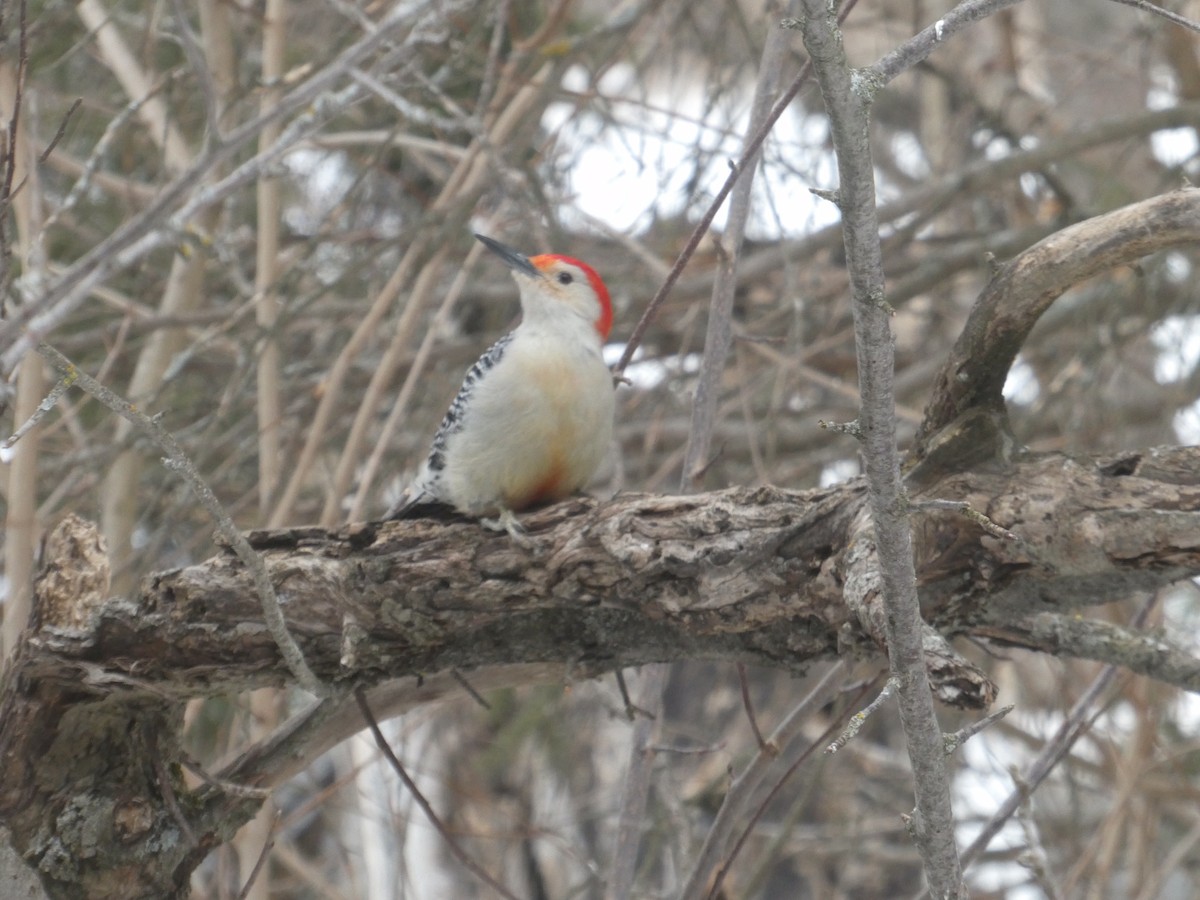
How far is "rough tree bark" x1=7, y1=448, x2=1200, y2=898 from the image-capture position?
2311 mm

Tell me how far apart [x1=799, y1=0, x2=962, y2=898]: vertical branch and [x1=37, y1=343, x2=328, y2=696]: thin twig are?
1.08m

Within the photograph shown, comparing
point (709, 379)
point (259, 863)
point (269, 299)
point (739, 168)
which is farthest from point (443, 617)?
point (269, 299)

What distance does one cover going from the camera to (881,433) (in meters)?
1.66

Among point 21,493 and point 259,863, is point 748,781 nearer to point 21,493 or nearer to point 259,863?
point 259,863

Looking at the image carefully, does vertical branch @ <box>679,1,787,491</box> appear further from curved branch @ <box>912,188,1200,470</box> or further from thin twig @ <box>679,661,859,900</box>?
curved branch @ <box>912,188,1200,470</box>

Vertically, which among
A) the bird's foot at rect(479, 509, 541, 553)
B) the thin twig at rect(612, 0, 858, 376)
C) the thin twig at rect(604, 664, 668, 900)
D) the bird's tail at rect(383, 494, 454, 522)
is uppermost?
the thin twig at rect(612, 0, 858, 376)

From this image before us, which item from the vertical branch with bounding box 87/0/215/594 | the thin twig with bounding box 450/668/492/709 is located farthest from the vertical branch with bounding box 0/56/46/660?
the thin twig with bounding box 450/668/492/709

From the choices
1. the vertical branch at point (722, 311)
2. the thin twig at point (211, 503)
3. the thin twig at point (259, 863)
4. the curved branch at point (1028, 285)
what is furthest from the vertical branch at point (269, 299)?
the curved branch at point (1028, 285)

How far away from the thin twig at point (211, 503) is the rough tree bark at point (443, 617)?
0.32 ft

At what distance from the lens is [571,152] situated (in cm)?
534

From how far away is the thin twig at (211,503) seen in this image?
1974 millimetres

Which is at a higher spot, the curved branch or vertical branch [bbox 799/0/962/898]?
the curved branch

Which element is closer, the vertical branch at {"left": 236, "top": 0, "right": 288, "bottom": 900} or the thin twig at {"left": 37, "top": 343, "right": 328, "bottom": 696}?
the thin twig at {"left": 37, "top": 343, "right": 328, "bottom": 696}

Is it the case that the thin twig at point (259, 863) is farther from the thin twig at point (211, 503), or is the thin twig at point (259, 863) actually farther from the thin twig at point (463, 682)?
the thin twig at point (463, 682)
